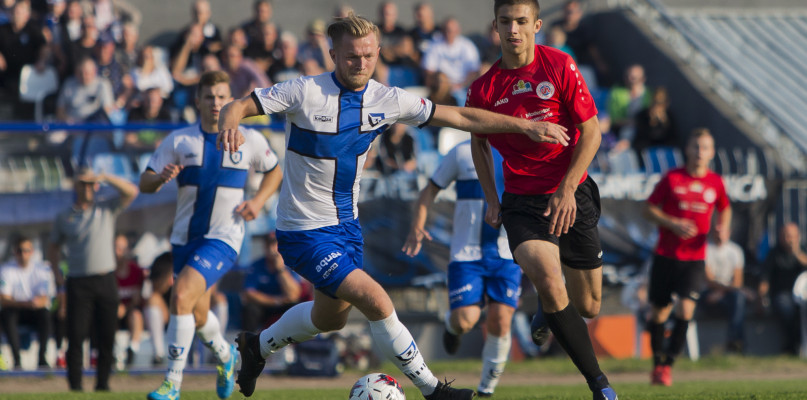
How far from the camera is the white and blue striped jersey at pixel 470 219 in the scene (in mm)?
8914

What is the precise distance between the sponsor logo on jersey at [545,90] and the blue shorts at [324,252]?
4.59 ft

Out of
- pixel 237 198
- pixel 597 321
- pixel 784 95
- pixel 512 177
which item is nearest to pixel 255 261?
pixel 237 198

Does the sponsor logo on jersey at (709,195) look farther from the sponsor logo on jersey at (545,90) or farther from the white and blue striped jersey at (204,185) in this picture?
the white and blue striped jersey at (204,185)

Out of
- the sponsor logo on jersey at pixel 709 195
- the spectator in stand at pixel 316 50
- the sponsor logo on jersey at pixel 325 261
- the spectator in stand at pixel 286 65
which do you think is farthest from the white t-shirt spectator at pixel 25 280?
the sponsor logo on jersey at pixel 709 195

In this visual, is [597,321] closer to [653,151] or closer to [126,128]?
[653,151]

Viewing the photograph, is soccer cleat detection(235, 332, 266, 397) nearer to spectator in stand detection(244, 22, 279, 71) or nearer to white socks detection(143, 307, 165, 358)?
white socks detection(143, 307, 165, 358)

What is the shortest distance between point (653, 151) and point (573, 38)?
3998mm

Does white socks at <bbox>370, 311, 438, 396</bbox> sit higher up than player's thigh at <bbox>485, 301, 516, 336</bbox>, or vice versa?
white socks at <bbox>370, 311, 438, 396</bbox>

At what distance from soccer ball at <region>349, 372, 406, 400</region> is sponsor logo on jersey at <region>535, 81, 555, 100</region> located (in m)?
1.98

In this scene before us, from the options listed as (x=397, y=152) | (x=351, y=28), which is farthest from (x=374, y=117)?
(x=397, y=152)

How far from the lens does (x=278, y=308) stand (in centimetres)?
1201

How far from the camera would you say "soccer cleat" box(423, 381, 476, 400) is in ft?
20.2

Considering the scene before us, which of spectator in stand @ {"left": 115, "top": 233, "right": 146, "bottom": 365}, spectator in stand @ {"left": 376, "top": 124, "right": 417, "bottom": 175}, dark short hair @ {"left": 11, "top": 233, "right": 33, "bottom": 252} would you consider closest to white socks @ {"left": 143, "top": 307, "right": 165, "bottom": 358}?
spectator in stand @ {"left": 115, "top": 233, "right": 146, "bottom": 365}

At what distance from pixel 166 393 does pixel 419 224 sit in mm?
2387
